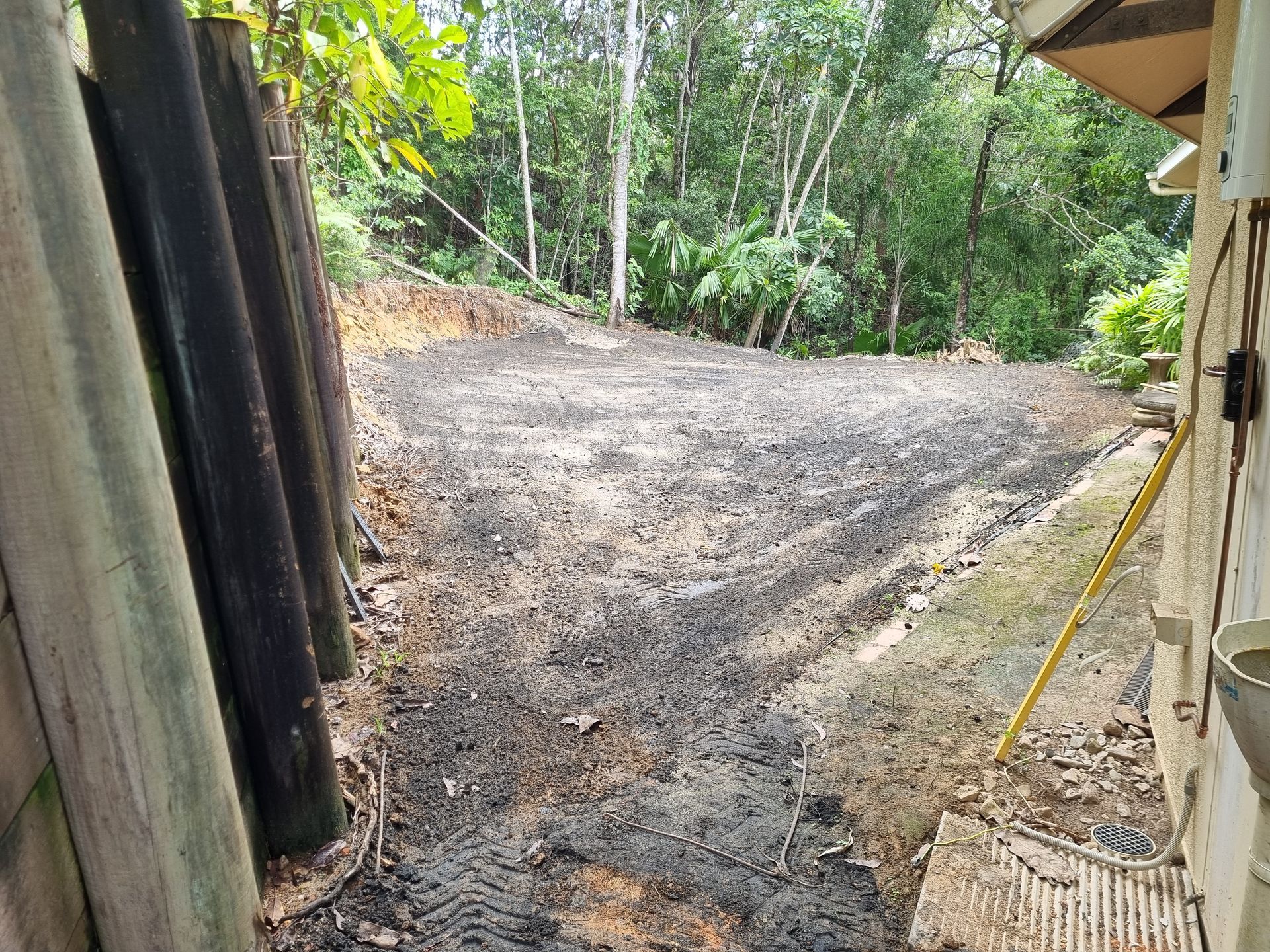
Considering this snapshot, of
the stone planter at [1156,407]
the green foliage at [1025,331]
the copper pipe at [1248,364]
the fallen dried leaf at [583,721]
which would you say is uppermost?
the copper pipe at [1248,364]

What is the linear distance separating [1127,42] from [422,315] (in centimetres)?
1219

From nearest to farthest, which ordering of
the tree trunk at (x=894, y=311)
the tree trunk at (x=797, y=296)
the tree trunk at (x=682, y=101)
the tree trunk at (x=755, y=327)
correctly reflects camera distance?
the tree trunk at (x=797, y=296) < the tree trunk at (x=755, y=327) < the tree trunk at (x=682, y=101) < the tree trunk at (x=894, y=311)

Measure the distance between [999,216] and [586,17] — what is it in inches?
427

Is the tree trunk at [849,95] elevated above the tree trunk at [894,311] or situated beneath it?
elevated above

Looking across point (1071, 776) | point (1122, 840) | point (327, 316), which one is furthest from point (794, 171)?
point (1122, 840)

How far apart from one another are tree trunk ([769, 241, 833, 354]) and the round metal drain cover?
1656 cm

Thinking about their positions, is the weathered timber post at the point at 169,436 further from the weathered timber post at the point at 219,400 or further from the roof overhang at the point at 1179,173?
Answer: the roof overhang at the point at 1179,173

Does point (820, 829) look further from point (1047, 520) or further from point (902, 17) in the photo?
point (902, 17)

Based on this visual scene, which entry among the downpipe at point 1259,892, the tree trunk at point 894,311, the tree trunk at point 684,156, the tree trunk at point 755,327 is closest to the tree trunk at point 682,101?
the tree trunk at point 684,156

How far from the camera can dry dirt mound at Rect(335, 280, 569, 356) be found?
481 inches

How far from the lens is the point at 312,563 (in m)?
3.69

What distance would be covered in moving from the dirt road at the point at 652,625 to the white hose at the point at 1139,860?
1.17 ft

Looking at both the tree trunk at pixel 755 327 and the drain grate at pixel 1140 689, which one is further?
the tree trunk at pixel 755 327

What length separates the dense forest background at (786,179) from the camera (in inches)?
701
